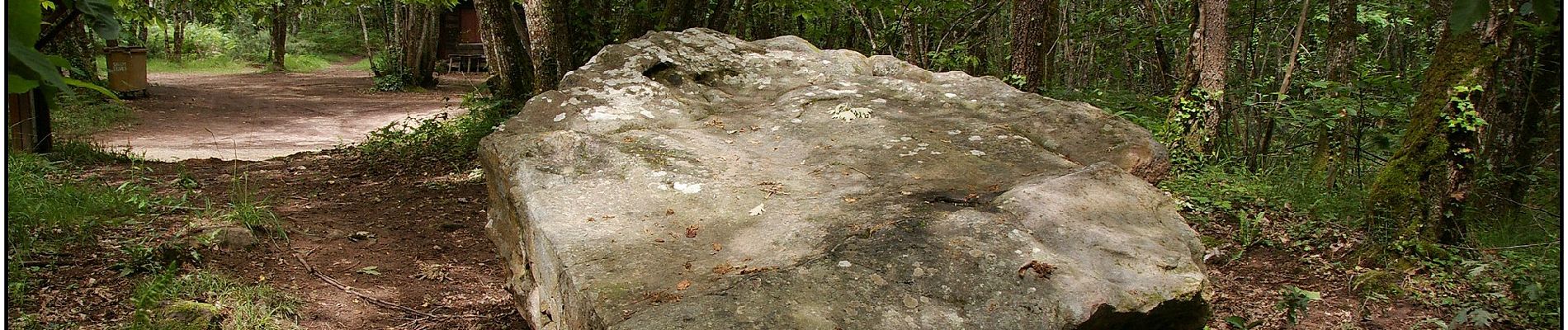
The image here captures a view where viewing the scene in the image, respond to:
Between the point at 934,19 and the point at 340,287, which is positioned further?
the point at 934,19

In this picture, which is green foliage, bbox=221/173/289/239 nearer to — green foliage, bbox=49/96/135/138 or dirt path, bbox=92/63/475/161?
dirt path, bbox=92/63/475/161

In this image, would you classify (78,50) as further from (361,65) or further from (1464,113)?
(1464,113)

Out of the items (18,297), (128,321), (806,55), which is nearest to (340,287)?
(128,321)

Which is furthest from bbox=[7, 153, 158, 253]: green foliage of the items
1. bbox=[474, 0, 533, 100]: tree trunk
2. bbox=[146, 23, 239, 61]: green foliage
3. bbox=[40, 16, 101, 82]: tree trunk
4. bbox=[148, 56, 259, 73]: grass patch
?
bbox=[146, 23, 239, 61]: green foliage

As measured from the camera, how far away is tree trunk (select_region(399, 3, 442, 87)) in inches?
719

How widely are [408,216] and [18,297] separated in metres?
2.36

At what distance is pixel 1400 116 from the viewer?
6098 millimetres

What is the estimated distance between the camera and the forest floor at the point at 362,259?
12.5 ft

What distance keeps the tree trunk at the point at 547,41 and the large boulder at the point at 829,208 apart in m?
1.78

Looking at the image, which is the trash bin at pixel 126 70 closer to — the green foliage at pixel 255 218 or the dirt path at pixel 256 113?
the dirt path at pixel 256 113

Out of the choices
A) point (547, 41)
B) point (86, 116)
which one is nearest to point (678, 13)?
point (547, 41)

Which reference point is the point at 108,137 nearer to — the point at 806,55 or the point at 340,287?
the point at 340,287

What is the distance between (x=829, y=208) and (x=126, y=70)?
12.9m

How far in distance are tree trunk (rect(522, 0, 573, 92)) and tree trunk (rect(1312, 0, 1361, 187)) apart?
4965 millimetres
